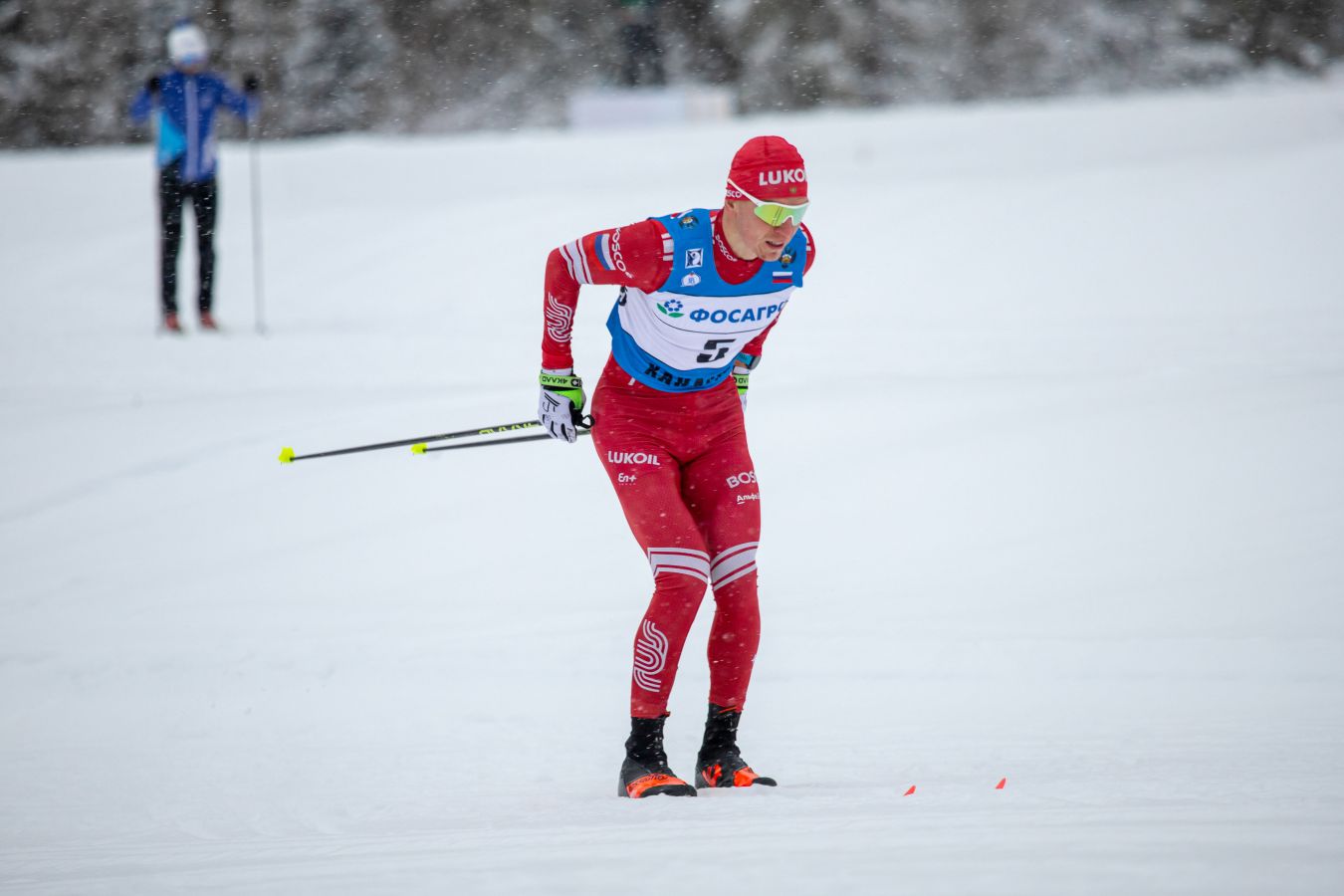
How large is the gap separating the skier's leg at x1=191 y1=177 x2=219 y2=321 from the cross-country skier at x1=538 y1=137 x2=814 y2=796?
642 cm

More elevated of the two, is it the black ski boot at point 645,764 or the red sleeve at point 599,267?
the red sleeve at point 599,267

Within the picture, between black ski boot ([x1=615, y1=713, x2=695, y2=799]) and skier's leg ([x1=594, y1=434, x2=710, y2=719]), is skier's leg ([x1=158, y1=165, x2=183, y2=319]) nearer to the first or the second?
skier's leg ([x1=594, y1=434, x2=710, y2=719])

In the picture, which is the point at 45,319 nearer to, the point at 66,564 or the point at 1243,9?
the point at 66,564

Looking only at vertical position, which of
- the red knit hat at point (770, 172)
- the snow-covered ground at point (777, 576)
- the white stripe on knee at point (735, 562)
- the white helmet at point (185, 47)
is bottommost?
the snow-covered ground at point (777, 576)

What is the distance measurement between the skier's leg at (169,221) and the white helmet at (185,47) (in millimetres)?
809

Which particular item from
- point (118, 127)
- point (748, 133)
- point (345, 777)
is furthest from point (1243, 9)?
point (345, 777)

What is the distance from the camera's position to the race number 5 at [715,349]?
13.9ft

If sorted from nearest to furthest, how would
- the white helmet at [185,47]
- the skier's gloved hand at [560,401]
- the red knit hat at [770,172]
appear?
the red knit hat at [770,172]
the skier's gloved hand at [560,401]
the white helmet at [185,47]

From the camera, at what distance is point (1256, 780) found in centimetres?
397

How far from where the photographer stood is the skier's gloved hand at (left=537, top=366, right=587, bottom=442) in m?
4.37

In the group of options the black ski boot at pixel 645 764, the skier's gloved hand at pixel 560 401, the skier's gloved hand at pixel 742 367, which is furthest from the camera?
the skier's gloved hand at pixel 742 367

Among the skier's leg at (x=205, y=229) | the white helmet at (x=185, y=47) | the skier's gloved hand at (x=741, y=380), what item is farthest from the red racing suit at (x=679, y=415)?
the white helmet at (x=185, y=47)

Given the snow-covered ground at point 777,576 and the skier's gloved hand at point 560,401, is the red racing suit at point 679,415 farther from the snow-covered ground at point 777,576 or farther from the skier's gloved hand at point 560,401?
the snow-covered ground at point 777,576

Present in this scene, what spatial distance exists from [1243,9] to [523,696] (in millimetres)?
27072
